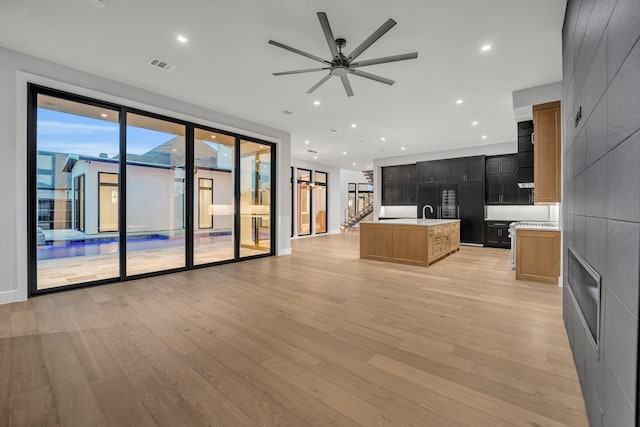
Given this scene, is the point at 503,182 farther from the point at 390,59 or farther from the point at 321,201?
the point at 390,59

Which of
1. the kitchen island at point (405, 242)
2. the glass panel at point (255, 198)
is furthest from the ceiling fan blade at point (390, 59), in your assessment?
the glass panel at point (255, 198)

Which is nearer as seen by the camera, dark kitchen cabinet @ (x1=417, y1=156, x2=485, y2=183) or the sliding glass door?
the sliding glass door

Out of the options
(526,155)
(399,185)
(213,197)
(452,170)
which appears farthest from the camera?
(399,185)

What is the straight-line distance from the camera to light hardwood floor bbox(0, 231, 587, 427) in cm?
158

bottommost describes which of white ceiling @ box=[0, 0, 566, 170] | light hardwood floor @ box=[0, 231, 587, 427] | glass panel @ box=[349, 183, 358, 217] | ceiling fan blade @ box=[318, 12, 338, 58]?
light hardwood floor @ box=[0, 231, 587, 427]

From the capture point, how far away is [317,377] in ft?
6.26

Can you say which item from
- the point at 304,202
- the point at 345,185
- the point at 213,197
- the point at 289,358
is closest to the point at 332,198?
the point at 304,202

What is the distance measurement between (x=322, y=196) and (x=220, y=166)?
7140mm

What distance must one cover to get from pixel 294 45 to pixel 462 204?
762 centimetres

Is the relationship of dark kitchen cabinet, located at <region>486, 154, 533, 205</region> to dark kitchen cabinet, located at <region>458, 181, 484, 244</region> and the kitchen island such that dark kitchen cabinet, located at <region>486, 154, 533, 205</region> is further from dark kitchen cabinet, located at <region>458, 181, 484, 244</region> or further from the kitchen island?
the kitchen island

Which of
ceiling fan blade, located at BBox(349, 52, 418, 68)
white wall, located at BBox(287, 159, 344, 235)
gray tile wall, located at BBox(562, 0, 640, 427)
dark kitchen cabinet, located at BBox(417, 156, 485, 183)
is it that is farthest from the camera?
white wall, located at BBox(287, 159, 344, 235)

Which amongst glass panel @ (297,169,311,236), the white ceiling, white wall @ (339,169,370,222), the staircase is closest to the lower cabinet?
the white ceiling

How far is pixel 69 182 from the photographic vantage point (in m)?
4.05

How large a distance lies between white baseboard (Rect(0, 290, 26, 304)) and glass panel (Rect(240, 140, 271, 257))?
3449 mm
